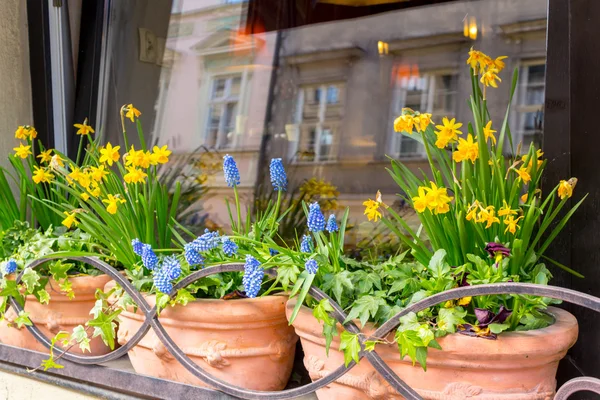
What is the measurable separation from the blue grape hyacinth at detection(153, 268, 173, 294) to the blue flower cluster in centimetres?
19

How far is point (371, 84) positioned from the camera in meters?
1.93

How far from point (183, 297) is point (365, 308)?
37 cm

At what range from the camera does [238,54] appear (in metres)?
2.12

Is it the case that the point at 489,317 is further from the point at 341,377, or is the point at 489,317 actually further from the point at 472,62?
the point at 472,62

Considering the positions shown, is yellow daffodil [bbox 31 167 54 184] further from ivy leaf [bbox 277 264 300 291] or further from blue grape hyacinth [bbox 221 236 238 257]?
ivy leaf [bbox 277 264 300 291]

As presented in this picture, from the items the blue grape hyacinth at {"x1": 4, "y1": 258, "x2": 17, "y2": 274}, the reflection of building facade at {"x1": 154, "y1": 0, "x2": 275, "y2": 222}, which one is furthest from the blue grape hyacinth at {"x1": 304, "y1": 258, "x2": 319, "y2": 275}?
the reflection of building facade at {"x1": 154, "y1": 0, "x2": 275, "y2": 222}

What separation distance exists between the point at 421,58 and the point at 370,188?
21.9 inches

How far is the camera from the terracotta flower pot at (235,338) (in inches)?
42.3

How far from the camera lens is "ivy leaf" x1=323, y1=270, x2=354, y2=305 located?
37.9 inches

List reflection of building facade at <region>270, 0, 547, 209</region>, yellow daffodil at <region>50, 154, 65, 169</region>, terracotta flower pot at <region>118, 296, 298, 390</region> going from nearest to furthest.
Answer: terracotta flower pot at <region>118, 296, 298, 390</region>, yellow daffodil at <region>50, 154, 65, 169</region>, reflection of building facade at <region>270, 0, 547, 209</region>

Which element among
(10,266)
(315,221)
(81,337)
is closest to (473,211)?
(315,221)

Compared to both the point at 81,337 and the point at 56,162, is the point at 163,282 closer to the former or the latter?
the point at 81,337

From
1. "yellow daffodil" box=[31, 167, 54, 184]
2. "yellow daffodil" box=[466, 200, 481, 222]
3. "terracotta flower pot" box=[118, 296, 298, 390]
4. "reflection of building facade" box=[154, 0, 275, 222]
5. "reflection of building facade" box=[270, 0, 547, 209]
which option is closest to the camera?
"yellow daffodil" box=[466, 200, 481, 222]

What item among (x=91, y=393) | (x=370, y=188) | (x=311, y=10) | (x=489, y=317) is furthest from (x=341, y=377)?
(x=311, y=10)
